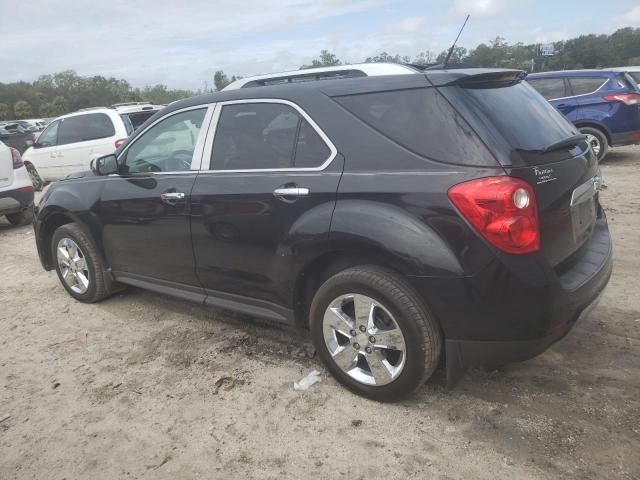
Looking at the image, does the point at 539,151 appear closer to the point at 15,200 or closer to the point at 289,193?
the point at 289,193

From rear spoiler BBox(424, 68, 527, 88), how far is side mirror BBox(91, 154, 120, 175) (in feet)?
8.11

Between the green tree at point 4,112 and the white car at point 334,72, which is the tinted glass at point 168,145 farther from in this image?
the green tree at point 4,112

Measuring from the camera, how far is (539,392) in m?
2.81

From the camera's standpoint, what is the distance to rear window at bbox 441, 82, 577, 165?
2.40 meters

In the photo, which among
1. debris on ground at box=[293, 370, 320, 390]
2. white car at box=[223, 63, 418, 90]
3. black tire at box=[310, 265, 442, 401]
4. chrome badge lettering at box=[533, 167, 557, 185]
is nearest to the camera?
chrome badge lettering at box=[533, 167, 557, 185]

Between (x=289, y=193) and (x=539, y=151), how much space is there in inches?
51.3

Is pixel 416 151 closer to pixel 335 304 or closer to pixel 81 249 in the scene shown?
pixel 335 304

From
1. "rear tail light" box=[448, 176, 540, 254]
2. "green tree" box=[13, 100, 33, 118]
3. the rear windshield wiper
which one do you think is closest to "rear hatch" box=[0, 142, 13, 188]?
"rear tail light" box=[448, 176, 540, 254]

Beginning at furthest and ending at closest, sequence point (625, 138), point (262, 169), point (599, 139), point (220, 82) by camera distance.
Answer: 1. point (220, 82)
2. point (599, 139)
3. point (625, 138)
4. point (262, 169)

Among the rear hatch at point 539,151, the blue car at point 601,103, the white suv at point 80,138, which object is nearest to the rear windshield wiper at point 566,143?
the rear hatch at point 539,151

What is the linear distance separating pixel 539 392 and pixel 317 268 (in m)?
1.39

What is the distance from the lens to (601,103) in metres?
9.32

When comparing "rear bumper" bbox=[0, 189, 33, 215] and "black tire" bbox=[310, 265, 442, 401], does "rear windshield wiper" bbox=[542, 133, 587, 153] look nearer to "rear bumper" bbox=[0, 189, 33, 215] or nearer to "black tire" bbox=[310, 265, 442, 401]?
"black tire" bbox=[310, 265, 442, 401]

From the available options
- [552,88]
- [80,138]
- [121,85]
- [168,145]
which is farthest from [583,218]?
[121,85]
